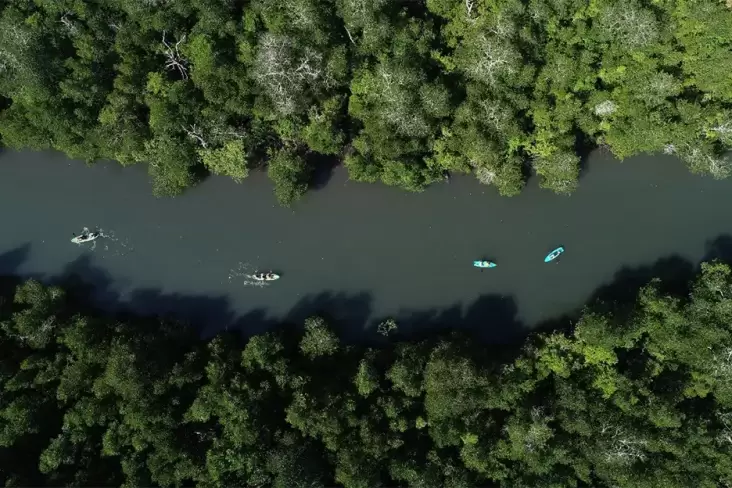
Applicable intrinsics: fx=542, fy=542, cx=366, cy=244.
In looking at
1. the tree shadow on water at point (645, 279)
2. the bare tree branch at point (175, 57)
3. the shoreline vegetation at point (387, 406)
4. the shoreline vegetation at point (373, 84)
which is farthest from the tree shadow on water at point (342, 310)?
the bare tree branch at point (175, 57)

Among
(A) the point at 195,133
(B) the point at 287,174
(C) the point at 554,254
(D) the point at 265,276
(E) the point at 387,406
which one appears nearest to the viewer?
(E) the point at 387,406

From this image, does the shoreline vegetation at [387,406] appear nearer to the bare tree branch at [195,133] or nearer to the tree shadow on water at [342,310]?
the tree shadow on water at [342,310]

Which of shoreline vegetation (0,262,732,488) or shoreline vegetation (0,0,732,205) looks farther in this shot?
shoreline vegetation (0,0,732,205)

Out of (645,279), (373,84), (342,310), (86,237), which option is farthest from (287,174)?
(645,279)

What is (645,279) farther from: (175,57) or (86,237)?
(86,237)

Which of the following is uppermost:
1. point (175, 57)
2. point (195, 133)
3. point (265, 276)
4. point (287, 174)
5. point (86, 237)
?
point (175, 57)

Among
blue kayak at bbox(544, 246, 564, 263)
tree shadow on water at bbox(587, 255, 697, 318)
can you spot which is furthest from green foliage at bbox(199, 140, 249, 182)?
tree shadow on water at bbox(587, 255, 697, 318)

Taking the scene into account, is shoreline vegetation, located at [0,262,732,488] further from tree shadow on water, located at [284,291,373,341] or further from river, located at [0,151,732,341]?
river, located at [0,151,732,341]

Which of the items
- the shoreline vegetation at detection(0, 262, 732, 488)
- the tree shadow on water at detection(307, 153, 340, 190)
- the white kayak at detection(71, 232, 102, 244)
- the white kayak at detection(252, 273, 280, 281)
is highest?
the tree shadow on water at detection(307, 153, 340, 190)
